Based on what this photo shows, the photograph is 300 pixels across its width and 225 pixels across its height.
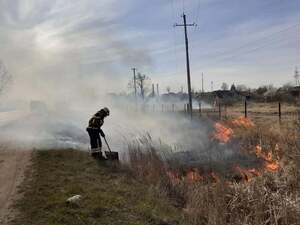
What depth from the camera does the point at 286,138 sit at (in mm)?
14711

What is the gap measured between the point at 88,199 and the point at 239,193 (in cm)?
362

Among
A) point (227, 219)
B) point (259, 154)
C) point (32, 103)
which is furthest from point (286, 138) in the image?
point (32, 103)

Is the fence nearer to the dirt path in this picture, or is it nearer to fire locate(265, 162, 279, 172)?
fire locate(265, 162, 279, 172)

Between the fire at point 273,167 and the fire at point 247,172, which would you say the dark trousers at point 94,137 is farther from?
the fire at point 273,167

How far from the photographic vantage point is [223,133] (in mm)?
24547

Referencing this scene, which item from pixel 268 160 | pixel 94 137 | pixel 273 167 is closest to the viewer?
pixel 273 167

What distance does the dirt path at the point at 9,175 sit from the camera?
10.6 metres

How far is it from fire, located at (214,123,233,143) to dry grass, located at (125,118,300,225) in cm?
695

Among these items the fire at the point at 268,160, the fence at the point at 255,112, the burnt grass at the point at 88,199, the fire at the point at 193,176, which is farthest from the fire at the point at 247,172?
the burnt grass at the point at 88,199

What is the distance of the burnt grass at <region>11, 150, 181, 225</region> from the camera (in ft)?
32.5

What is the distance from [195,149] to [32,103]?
147 feet

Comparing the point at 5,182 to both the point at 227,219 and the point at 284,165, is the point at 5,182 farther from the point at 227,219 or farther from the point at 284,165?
the point at 284,165

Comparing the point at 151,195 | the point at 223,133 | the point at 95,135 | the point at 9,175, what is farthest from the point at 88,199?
the point at 223,133

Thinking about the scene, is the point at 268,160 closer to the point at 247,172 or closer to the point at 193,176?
the point at 247,172
